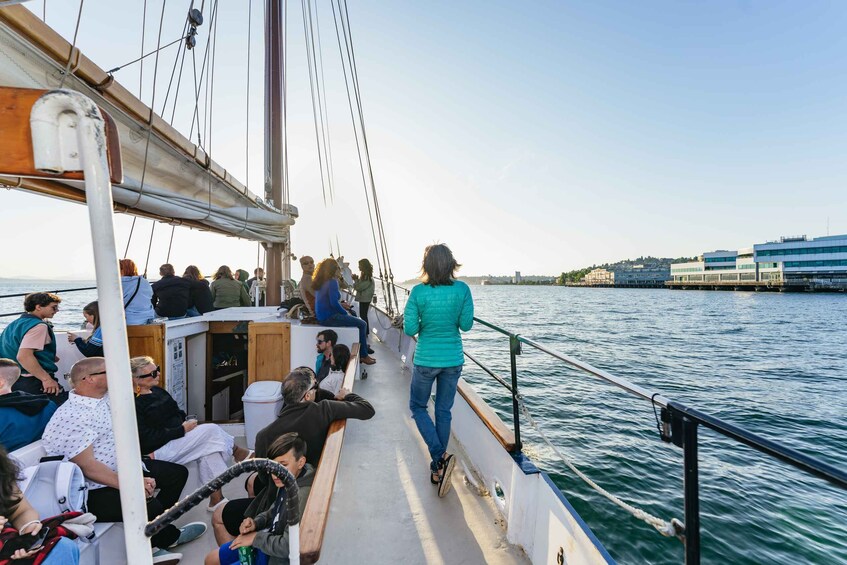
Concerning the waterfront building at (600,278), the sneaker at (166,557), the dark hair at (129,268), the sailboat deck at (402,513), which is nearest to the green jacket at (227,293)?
the dark hair at (129,268)

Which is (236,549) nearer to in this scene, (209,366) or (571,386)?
(209,366)

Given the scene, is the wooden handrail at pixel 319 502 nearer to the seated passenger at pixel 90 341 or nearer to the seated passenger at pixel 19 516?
the seated passenger at pixel 19 516

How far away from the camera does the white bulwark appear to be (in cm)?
5859

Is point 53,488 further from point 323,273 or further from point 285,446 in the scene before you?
point 323,273

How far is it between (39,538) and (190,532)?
0.93 m

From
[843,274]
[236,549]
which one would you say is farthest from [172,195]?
[843,274]

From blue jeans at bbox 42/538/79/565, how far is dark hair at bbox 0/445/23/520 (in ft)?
0.70

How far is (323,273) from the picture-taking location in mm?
4500

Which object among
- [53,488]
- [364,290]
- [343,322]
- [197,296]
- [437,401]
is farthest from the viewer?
[364,290]

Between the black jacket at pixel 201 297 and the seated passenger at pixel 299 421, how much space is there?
3001mm

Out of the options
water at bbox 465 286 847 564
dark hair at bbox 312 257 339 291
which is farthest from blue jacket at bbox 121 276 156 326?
water at bbox 465 286 847 564

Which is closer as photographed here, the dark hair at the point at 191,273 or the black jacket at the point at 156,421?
the black jacket at the point at 156,421

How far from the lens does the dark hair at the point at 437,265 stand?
2459mm

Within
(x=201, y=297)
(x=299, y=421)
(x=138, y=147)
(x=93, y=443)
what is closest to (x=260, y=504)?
(x=299, y=421)
